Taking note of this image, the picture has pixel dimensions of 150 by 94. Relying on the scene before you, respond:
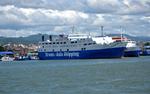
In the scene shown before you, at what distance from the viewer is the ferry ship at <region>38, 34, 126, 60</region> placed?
5962 inches

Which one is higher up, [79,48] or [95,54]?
[79,48]

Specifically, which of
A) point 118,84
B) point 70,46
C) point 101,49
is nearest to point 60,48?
point 70,46

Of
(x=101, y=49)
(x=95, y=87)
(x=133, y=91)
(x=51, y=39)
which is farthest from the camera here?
(x=51, y=39)

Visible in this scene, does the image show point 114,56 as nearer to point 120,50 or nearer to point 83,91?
point 120,50

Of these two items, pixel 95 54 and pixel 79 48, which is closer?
pixel 95 54

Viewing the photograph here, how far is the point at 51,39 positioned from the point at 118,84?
123711 mm

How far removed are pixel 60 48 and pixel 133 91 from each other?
122 m

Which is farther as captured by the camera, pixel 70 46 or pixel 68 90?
pixel 70 46

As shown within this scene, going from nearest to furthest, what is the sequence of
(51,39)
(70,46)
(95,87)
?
(95,87) → (70,46) → (51,39)

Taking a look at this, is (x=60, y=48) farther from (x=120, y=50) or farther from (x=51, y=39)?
(x=120, y=50)

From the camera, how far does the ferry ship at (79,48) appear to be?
151438 millimetres

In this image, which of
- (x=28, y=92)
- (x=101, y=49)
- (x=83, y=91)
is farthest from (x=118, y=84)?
(x=101, y=49)

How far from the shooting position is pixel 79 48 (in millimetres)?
157500

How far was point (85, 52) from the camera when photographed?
15362 centimetres
